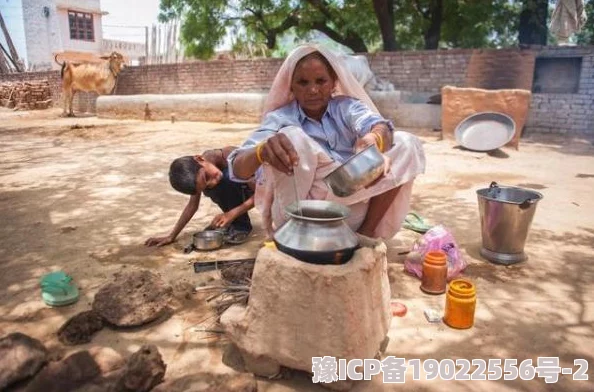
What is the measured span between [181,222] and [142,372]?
1.75 m

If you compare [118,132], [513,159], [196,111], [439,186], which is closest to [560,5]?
[513,159]

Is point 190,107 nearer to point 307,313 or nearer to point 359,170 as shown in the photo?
point 359,170

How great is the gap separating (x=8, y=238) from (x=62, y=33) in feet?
87.4

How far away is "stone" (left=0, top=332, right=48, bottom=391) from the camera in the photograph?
1722 millimetres

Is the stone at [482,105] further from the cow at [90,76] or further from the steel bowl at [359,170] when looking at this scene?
the cow at [90,76]

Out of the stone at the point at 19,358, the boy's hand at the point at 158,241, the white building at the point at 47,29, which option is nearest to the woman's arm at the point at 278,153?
the stone at the point at 19,358

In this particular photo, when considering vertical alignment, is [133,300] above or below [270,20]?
below

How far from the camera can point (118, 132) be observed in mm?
10711

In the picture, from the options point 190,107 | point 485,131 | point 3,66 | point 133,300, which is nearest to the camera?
point 133,300

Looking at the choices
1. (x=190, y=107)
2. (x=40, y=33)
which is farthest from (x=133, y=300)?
(x=40, y=33)

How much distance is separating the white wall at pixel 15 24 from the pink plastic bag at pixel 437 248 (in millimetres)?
28319

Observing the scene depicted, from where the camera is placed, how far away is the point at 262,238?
137 inches

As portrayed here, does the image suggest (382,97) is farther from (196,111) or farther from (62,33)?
(62,33)

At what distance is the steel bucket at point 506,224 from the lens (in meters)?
2.84
